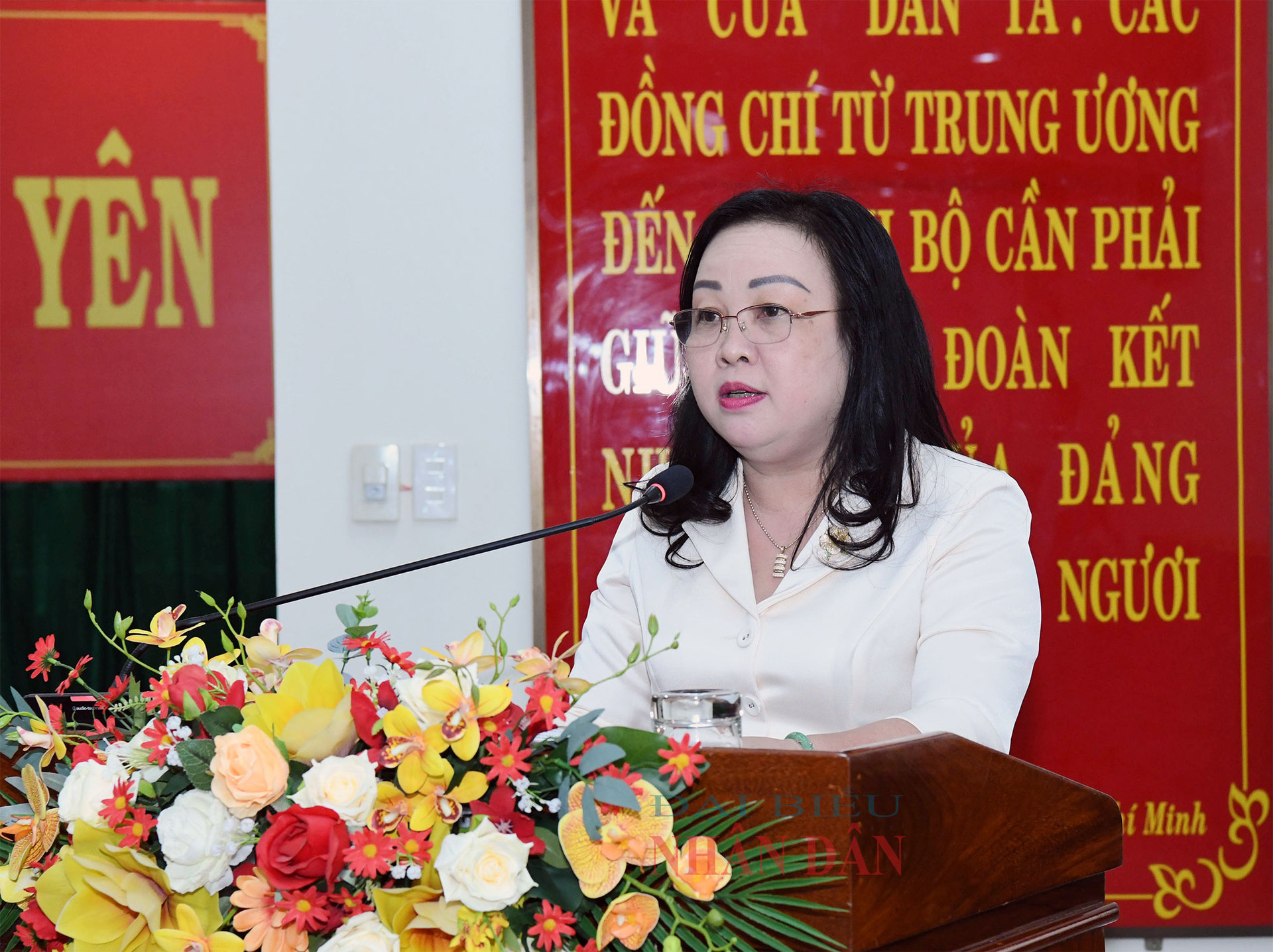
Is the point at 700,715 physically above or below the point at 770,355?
below

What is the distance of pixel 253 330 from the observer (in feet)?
11.4

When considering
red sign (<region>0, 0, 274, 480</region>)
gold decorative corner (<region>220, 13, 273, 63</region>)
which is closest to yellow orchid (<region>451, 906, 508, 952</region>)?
red sign (<region>0, 0, 274, 480</region>)

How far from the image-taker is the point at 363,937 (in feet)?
2.44

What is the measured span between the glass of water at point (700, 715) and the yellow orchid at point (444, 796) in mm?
180

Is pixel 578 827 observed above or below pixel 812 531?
below

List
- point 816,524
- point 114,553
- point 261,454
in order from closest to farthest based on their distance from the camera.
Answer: point 816,524 < point 114,553 < point 261,454

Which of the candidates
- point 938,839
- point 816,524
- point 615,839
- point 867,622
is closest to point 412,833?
point 615,839

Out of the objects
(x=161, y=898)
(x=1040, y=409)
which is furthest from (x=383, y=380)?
(x=161, y=898)

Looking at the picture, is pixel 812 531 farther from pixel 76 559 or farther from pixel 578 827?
pixel 76 559

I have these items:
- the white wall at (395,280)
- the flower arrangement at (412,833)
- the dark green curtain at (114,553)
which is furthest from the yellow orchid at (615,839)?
the dark green curtain at (114,553)

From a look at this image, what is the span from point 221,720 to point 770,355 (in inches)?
38.3

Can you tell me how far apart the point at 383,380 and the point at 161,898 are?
187 centimetres

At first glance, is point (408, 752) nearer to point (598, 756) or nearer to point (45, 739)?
point (598, 756)

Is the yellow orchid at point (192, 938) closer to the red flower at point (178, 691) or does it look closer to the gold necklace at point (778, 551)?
the red flower at point (178, 691)
